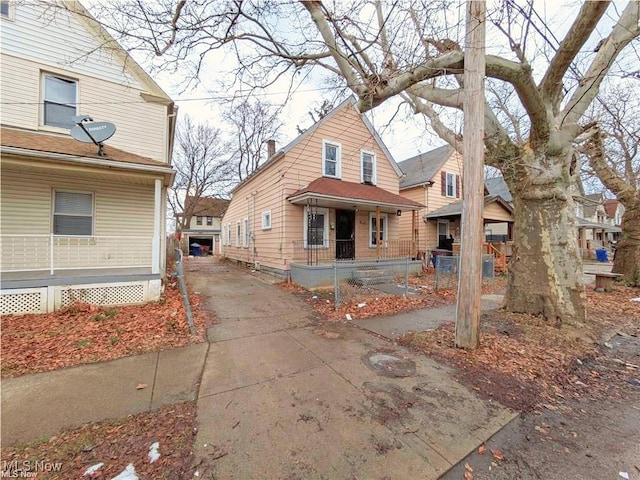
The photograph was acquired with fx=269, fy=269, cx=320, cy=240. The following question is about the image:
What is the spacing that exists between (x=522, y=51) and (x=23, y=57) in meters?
11.7

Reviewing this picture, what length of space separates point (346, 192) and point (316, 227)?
1.87 metres

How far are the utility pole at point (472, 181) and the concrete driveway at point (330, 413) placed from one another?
938 mm

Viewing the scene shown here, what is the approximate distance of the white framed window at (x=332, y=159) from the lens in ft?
37.6

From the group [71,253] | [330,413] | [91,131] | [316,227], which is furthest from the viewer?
[316,227]

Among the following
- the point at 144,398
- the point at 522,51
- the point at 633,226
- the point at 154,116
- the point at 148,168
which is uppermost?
the point at 154,116

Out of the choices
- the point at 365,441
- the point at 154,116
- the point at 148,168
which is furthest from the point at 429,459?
the point at 154,116

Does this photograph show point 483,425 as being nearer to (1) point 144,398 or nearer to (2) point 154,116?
(1) point 144,398

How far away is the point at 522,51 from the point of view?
450 cm

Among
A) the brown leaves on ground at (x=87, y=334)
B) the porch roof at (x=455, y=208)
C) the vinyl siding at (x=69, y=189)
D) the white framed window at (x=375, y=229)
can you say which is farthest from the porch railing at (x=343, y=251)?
the vinyl siding at (x=69, y=189)

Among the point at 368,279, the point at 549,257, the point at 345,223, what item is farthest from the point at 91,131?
the point at 549,257

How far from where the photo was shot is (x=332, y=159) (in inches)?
462

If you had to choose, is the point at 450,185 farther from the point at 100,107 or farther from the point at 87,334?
the point at 87,334

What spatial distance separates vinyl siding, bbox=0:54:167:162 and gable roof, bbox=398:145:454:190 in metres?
12.8

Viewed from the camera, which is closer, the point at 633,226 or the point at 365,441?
the point at 365,441
